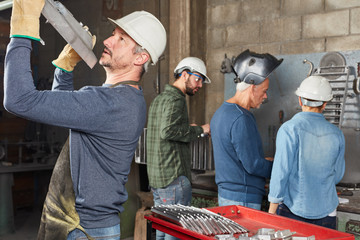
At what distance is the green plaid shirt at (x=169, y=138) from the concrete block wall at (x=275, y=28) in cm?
141

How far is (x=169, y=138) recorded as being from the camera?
3414 mm

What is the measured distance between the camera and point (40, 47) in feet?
11.2

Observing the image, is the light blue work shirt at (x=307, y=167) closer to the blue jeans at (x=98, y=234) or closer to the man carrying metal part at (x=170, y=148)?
the man carrying metal part at (x=170, y=148)

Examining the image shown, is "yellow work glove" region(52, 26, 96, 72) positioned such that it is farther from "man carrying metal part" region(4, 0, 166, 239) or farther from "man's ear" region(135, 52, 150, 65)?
"man's ear" region(135, 52, 150, 65)

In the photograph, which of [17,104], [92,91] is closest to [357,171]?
[92,91]

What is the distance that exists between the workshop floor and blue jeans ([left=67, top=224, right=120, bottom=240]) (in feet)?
6.31

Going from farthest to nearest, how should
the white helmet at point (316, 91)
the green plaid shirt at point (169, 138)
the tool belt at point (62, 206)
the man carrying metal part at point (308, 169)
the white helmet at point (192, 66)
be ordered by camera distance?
the white helmet at point (192, 66) < the green plaid shirt at point (169, 138) < the white helmet at point (316, 91) < the man carrying metal part at point (308, 169) < the tool belt at point (62, 206)

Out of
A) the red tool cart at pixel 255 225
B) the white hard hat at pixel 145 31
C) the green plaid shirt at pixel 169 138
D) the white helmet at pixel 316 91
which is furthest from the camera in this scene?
the green plaid shirt at pixel 169 138

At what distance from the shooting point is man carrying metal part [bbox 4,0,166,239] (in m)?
1.51

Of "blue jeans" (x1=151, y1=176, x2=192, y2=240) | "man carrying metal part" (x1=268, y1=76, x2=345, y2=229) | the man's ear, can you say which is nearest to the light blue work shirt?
"man carrying metal part" (x1=268, y1=76, x2=345, y2=229)

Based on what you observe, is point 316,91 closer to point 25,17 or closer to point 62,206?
point 62,206

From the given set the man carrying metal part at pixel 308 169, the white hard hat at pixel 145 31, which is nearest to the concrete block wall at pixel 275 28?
the man carrying metal part at pixel 308 169

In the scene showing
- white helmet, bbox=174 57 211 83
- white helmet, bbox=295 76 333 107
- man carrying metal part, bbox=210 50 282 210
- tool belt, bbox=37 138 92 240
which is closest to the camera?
tool belt, bbox=37 138 92 240

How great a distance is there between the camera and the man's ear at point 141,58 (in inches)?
75.8
